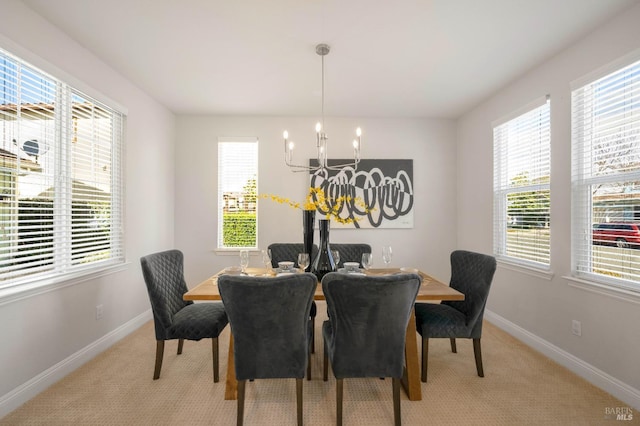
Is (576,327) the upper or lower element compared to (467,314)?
lower

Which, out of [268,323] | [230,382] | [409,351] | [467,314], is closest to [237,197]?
[230,382]

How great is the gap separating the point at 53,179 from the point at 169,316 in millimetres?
1380

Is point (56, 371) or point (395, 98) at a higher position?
point (395, 98)

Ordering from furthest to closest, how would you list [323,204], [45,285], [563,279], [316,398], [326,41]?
[323,204] < [563,279] < [326,41] < [45,285] < [316,398]

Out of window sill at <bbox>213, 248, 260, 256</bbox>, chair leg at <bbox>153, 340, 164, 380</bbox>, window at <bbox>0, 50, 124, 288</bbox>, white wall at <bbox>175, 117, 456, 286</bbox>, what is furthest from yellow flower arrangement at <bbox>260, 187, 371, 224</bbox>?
window at <bbox>0, 50, 124, 288</bbox>

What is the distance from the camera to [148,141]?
3.56 meters

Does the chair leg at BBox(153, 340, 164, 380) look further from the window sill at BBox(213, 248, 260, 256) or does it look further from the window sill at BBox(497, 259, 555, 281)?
the window sill at BBox(497, 259, 555, 281)

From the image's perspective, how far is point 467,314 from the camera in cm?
233

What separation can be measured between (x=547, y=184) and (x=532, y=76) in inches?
42.1

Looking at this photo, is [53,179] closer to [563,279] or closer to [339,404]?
[339,404]

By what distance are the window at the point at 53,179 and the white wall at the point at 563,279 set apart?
13.4 feet

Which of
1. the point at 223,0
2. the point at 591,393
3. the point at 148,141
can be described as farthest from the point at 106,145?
the point at 591,393

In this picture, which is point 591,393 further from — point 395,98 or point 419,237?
point 395,98

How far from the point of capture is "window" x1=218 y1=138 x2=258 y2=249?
13.9 feet
